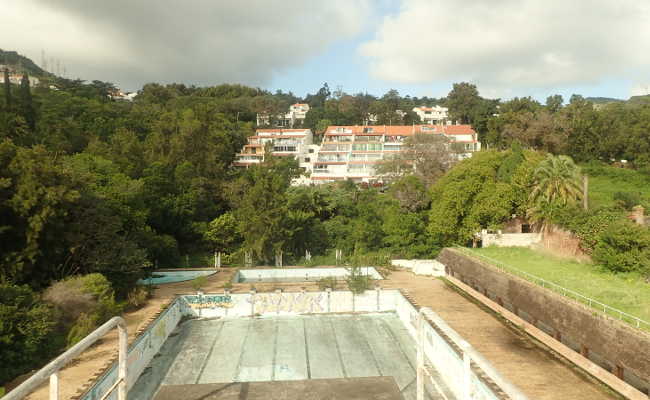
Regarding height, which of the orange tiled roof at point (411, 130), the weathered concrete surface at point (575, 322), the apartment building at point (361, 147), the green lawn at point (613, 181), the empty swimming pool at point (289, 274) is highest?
the orange tiled roof at point (411, 130)

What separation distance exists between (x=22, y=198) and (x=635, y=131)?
2712 inches

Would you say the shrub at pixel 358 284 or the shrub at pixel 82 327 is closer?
the shrub at pixel 82 327

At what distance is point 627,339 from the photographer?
13680mm

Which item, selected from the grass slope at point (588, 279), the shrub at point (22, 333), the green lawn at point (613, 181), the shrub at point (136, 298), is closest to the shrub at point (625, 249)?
the grass slope at point (588, 279)

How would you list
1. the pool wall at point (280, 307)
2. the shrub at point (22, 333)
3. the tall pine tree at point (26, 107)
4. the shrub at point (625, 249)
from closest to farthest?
the shrub at point (22, 333) → the pool wall at point (280, 307) → the shrub at point (625, 249) → the tall pine tree at point (26, 107)

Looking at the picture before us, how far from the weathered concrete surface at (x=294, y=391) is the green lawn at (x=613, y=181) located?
43940mm

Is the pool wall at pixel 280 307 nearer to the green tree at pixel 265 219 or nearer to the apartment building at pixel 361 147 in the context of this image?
the green tree at pixel 265 219

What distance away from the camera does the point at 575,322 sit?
16375 mm

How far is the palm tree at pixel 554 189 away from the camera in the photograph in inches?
1262

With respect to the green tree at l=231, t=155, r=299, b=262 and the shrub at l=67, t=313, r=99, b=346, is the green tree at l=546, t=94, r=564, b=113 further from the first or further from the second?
the shrub at l=67, t=313, r=99, b=346

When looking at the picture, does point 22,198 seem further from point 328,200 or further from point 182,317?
point 328,200

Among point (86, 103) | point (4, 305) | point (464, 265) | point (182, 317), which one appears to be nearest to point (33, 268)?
point (4, 305)

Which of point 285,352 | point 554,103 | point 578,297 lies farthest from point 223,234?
point 554,103

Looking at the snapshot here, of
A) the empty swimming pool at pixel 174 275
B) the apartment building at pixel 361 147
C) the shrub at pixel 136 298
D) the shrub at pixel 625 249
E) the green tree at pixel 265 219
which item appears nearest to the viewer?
the shrub at pixel 625 249
